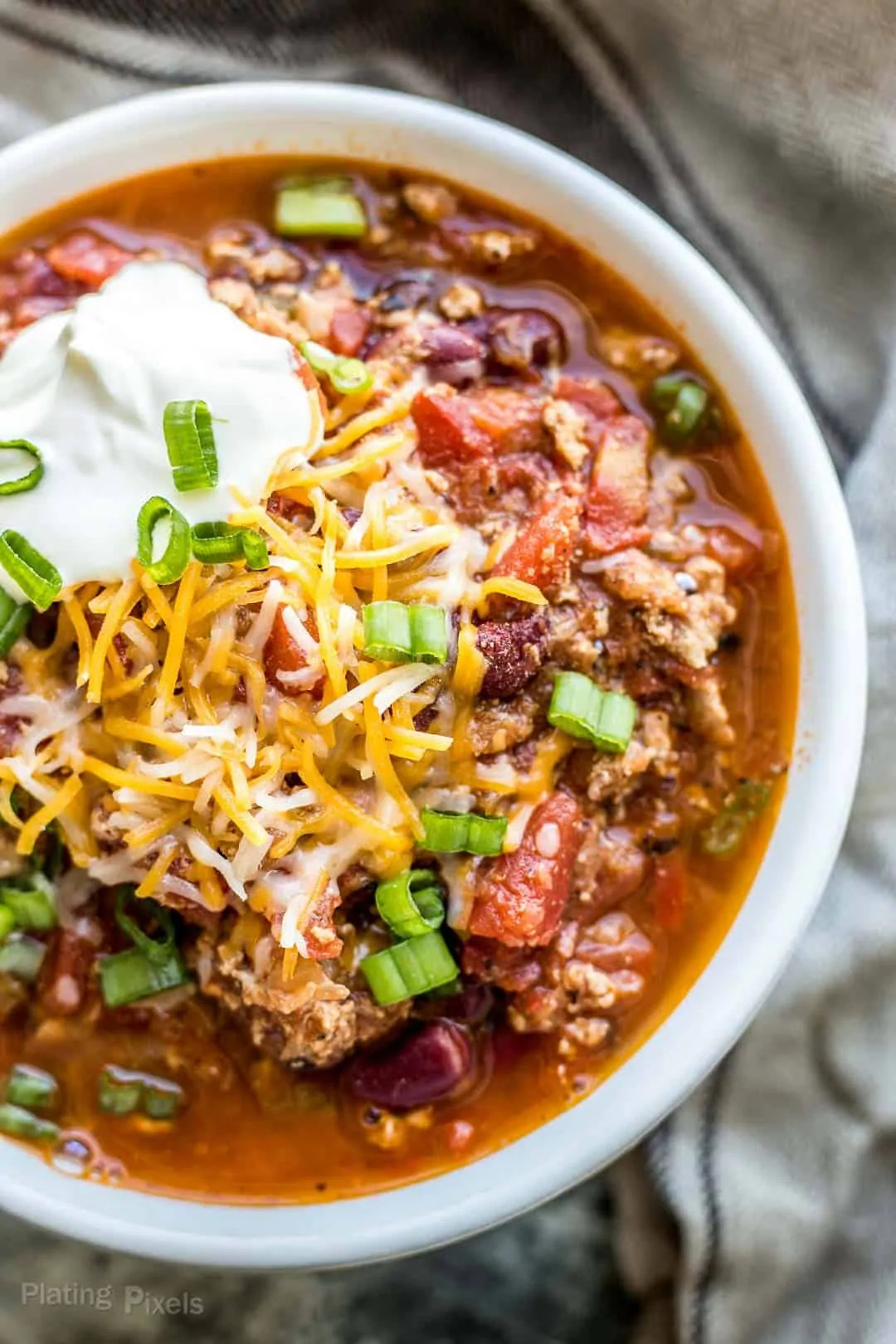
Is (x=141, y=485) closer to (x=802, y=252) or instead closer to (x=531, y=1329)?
(x=802, y=252)

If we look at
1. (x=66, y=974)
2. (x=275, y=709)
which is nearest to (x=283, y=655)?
(x=275, y=709)

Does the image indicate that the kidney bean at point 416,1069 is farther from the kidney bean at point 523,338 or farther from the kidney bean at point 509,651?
the kidney bean at point 523,338

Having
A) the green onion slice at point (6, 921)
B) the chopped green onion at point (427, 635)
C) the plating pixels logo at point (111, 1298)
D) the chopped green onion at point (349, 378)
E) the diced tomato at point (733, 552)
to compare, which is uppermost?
the chopped green onion at point (349, 378)

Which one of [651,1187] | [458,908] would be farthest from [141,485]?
[651,1187]

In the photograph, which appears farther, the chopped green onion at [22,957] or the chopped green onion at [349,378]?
the chopped green onion at [22,957]

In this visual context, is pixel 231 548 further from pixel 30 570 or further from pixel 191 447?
pixel 30 570

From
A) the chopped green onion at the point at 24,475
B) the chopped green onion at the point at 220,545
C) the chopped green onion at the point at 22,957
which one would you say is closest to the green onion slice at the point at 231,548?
the chopped green onion at the point at 220,545

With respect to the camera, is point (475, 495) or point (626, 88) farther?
point (626, 88)
